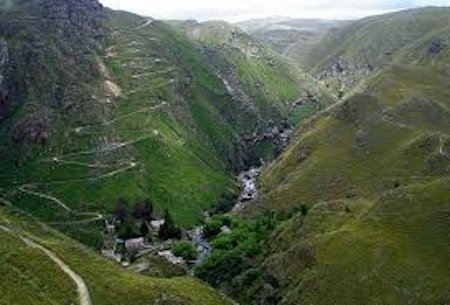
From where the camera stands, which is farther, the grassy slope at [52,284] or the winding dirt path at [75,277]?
the winding dirt path at [75,277]

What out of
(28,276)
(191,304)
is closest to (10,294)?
(28,276)

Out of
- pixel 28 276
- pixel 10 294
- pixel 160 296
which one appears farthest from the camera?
pixel 160 296

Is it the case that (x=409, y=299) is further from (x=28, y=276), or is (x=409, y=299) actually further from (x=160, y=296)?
(x=28, y=276)

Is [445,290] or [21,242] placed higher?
[21,242]

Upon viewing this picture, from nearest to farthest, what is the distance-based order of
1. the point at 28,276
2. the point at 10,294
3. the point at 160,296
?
the point at 10,294 → the point at 28,276 → the point at 160,296

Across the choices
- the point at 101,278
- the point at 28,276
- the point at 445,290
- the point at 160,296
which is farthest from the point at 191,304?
the point at 445,290

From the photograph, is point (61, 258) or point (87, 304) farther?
point (61, 258)

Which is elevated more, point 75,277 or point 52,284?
point 52,284

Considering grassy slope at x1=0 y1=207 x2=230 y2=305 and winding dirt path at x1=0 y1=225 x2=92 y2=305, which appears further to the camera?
winding dirt path at x1=0 y1=225 x2=92 y2=305

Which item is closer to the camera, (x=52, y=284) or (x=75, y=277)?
(x=52, y=284)
